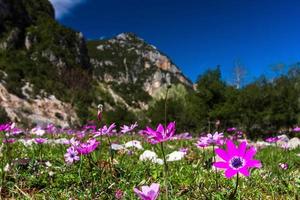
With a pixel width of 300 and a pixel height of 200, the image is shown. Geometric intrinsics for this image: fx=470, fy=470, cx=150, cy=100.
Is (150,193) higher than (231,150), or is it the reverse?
(231,150)

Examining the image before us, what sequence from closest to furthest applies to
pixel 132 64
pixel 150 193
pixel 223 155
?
pixel 150 193 → pixel 223 155 → pixel 132 64

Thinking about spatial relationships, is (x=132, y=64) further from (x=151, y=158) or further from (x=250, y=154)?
(x=250, y=154)

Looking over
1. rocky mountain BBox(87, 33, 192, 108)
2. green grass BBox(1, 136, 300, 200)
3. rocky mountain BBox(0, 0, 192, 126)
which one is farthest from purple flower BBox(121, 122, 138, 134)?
rocky mountain BBox(87, 33, 192, 108)

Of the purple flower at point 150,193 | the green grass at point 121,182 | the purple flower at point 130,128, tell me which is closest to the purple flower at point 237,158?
the purple flower at point 150,193

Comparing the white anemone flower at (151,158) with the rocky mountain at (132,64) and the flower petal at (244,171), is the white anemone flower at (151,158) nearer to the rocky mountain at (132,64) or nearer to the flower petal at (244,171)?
the flower petal at (244,171)

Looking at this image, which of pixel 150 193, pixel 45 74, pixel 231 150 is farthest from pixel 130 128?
pixel 45 74

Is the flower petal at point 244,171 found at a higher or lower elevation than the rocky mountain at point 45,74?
lower

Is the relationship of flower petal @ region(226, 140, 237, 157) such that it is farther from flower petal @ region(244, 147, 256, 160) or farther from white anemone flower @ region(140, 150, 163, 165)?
white anemone flower @ region(140, 150, 163, 165)

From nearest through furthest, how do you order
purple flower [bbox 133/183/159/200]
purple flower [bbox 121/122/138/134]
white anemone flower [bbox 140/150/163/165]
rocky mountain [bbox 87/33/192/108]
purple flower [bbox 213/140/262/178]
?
purple flower [bbox 133/183/159/200], purple flower [bbox 213/140/262/178], purple flower [bbox 121/122/138/134], white anemone flower [bbox 140/150/163/165], rocky mountain [bbox 87/33/192/108]

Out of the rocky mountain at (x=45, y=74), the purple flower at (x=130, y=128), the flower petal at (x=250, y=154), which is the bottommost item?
the flower petal at (x=250, y=154)

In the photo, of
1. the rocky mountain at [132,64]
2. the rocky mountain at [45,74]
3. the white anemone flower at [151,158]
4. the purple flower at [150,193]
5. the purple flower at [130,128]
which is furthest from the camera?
the rocky mountain at [132,64]

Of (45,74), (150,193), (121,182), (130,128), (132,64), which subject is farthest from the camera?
(132,64)

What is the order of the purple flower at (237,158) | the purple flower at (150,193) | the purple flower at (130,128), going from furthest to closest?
1. the purple flower at (130,128)
2. the purple flower at (237,158)
3. the purple flower at (150,193)

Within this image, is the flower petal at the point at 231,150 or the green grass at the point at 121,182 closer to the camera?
the flower petal at the point at 231,150
